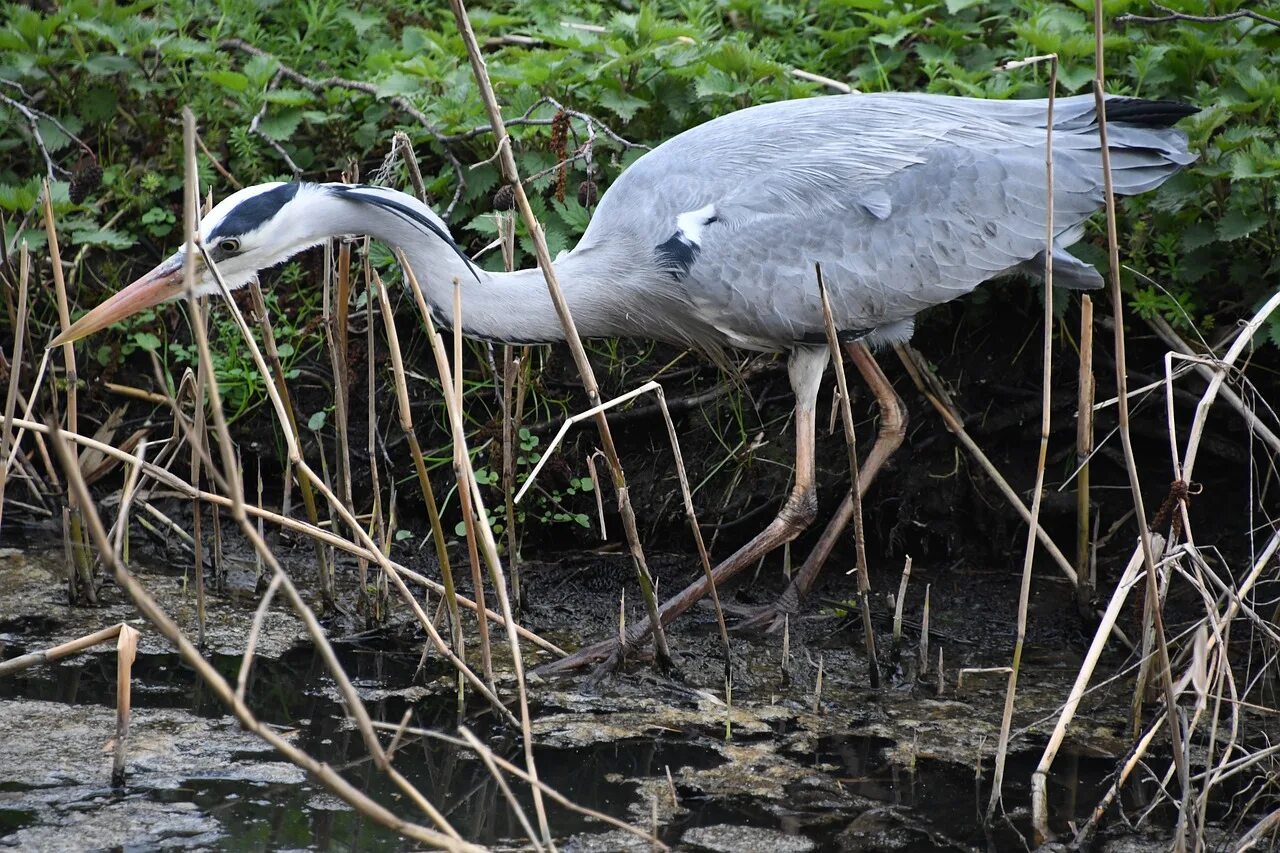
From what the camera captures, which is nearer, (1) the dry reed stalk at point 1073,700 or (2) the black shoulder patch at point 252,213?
(1) the dry reed stalk at point 1073,700

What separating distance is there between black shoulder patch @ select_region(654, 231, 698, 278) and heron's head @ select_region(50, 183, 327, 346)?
93cm

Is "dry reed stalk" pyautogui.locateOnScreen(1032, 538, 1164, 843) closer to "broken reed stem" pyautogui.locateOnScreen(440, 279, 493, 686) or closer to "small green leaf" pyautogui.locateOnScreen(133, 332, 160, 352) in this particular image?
"broken reed stem" pyautogui.locateOnScreen(440, 279, 493, 686)

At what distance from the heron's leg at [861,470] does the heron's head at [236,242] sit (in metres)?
1.65

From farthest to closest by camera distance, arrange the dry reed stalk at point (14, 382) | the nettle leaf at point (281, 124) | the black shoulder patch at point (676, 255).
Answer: the nettle leaf at point (281, 124) → the black shoulder patch at point (676, 255) → the dry reed stalk at point (14, 382)

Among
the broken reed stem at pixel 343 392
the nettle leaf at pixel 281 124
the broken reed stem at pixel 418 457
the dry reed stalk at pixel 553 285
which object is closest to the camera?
the dry reed stalk at pixel 553 285

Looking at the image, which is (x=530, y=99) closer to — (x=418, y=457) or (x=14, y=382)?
(x=418, y=457)

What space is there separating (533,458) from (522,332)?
2.07 ft

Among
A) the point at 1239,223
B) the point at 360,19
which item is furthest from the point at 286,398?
the point at 1239,223

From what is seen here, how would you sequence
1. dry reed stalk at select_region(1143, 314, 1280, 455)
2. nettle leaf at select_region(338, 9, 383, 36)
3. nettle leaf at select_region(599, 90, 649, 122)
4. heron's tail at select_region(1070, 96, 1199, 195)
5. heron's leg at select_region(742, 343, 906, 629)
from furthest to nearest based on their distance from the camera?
1. nettle leaf at select_region(338, 9, 383, 36)
2. nettle leaf at select_region(599, 90, 649, 122)
3. heron's leg at select_region(742, 343, 906, 629)
4. heron's tail at select_region(1070, 96, 1199, 195)
5. dry reed stalk at select_region(1143, 314, 1280, 455)

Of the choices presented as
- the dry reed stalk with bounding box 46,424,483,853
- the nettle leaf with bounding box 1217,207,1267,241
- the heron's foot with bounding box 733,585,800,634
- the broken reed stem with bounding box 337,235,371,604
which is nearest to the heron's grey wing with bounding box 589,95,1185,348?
the nettle leaf with bounding box 1217,207,1267,241

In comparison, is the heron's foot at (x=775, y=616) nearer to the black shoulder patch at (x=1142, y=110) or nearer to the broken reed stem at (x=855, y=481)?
the broken reed stem at (x=855, y=481)

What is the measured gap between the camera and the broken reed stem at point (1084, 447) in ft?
9.40

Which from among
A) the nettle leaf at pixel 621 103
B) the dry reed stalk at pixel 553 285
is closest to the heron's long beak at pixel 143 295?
the dry reed stalk at pixel 553 285

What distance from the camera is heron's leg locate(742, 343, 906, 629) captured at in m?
4.00
